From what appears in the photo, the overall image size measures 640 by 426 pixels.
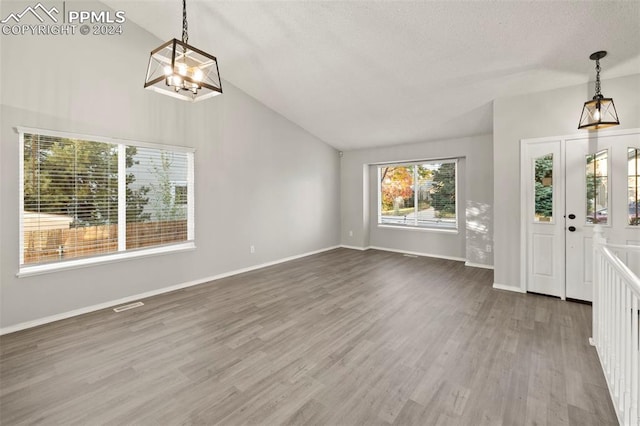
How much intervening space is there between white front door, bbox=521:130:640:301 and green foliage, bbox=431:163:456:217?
2181 millimetres

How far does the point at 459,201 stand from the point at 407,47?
12.1ft

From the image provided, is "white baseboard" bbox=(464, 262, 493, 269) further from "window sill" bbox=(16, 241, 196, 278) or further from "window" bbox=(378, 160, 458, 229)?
"window sill" bbox=(16, 241, 196, 278)

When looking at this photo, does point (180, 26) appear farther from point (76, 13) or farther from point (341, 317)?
point (341, 317)

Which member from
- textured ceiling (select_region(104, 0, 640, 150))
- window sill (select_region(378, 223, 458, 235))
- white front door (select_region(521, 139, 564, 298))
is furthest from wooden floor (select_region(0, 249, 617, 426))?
textured ceiling (select_region(104, 0, 640, 150))

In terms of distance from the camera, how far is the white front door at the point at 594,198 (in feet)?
11.3

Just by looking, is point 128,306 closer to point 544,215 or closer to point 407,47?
point 407,47

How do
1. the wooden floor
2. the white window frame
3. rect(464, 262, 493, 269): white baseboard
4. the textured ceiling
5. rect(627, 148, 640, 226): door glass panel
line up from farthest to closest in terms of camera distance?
the white window frame
rect(464, 262, 493, 269): white baseboard
rect(627, 148, 640, 226): door glass panel
the textured ceiling
the wooden floor

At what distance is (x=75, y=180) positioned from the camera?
3.45 m

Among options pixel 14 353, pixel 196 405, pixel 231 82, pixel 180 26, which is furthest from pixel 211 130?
pixel 196 405

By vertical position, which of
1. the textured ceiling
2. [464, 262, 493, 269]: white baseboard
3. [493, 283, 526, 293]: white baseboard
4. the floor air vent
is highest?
the textured ceiling

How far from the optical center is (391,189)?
23.8 ft

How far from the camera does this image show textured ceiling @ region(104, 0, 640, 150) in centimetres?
280

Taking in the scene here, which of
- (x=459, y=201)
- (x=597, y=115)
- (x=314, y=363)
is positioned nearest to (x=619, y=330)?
(x=314, y=363)

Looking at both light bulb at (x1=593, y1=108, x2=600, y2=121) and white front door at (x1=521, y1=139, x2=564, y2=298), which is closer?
light bulb at (x1=593, y1=108, x2=600, y2=121)
